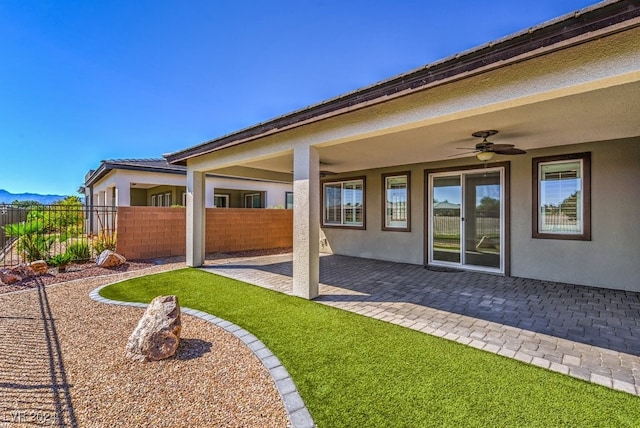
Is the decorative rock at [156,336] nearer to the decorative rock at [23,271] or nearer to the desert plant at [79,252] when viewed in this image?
the decorative rock at [23,271]

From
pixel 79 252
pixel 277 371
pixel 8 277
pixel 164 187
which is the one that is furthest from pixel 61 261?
pixel 164 187

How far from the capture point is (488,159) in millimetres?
6938

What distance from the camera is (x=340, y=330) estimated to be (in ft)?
15.1

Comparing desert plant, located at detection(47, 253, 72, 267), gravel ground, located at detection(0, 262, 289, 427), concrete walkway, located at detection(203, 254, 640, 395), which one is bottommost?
gravel ground, located at detection(0, 262, 289, 427)

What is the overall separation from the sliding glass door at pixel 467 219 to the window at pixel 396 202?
844 mm

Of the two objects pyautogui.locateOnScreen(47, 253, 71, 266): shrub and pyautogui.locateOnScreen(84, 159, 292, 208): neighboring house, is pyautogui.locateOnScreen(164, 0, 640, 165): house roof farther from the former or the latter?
pyautogui.locateOnScreen(84, 159, 292, 208): neighboring house

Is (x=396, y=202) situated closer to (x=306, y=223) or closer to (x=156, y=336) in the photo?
(x=306, y=223)

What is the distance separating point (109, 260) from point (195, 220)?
283cm

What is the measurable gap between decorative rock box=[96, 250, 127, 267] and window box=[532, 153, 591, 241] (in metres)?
12.0

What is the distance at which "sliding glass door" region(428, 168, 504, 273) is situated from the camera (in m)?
8.64

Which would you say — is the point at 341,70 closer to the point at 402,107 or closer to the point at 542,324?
the point at 402,107

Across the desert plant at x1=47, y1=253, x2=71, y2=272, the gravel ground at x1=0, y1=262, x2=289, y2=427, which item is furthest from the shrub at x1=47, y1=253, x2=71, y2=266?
the gravel ground at x1=0, y1=262, x2=289, y2=427

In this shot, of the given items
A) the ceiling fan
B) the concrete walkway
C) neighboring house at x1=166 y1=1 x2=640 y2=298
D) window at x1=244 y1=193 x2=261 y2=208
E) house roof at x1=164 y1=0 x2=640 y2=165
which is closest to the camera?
house roof at x1=164 y1=0 x2=640 y2=165

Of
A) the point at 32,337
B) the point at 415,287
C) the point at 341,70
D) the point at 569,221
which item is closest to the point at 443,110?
the point at 415,287
